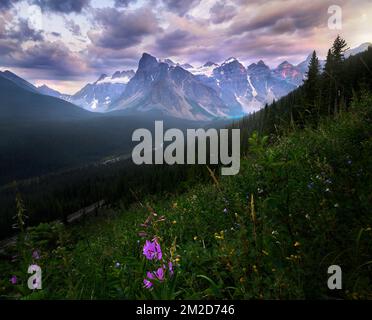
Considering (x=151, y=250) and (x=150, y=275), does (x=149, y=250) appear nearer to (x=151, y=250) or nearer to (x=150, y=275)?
(x=151, y=250)

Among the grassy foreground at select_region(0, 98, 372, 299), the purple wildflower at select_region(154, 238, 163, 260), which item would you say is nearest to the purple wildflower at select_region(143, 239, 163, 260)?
the purple wildflower at select_region(154, 238, 163, 260)

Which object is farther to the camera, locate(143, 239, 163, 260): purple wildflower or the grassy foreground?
locate(143, 239, 163, 260): purple wildflower

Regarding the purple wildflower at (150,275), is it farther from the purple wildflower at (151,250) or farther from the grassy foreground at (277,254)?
the purple wildflower at (151,250)

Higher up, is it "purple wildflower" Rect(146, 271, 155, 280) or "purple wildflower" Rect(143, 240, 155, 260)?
"purple wildflower" Rect(143, 240, 155, 260)

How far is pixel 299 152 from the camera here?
4.98 metres

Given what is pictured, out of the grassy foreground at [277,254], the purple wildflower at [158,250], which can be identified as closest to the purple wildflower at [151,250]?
the purple wildflower at [158,250]

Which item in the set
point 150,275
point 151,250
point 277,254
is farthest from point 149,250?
point 277,254

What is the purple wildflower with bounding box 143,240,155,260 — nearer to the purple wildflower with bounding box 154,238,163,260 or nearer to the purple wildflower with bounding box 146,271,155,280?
the purple wildflower with bounding box 154,238,163,260
